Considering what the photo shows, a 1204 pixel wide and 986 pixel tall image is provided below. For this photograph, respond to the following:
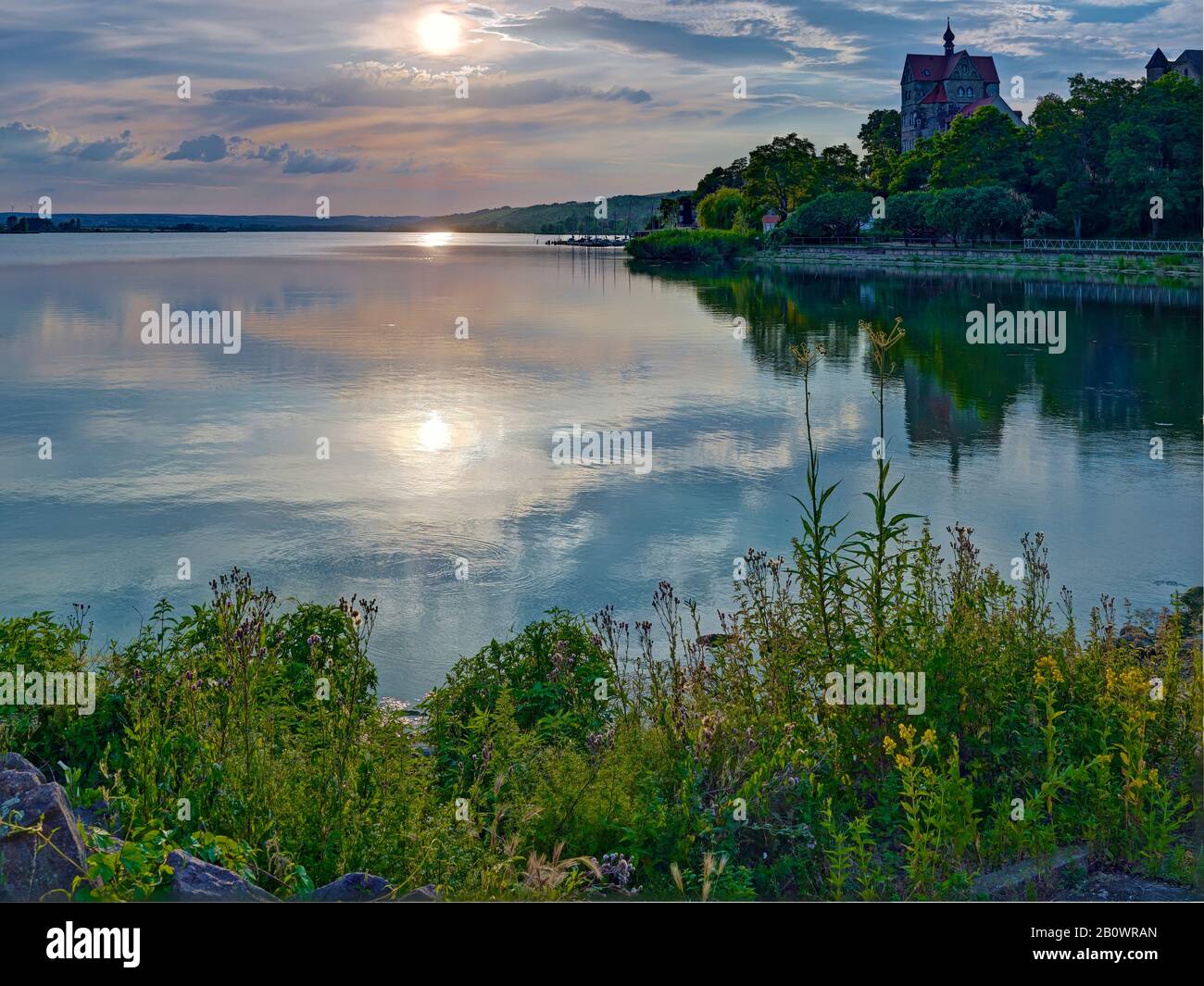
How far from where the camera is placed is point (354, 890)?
4.09 metres

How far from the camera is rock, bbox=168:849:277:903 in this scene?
375cm

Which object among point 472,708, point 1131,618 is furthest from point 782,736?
point 1131,618

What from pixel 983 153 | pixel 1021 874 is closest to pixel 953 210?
pixel 983 153

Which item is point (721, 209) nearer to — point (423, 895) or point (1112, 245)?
point (1112, 245)

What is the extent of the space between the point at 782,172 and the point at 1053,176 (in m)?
43.1

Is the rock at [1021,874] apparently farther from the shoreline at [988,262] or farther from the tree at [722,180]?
the tree at [722,180]

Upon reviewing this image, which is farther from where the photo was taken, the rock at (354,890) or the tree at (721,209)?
the tree at (721,209)

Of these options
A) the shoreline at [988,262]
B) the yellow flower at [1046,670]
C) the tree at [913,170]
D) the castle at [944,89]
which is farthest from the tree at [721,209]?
the yellow flower at [1046,670]

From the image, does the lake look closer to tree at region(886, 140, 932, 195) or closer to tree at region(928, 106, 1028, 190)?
tree at region(928, 106, 1028, 190)

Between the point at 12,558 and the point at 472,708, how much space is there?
752cm

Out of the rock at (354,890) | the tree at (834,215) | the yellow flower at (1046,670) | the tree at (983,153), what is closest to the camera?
the rock at (354,890)

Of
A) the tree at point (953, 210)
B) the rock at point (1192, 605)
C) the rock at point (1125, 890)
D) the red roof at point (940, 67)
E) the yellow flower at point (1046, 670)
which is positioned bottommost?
the rock at point (1192, 605)

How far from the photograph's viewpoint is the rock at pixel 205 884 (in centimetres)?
375

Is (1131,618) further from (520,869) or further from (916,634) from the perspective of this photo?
(520,869)
